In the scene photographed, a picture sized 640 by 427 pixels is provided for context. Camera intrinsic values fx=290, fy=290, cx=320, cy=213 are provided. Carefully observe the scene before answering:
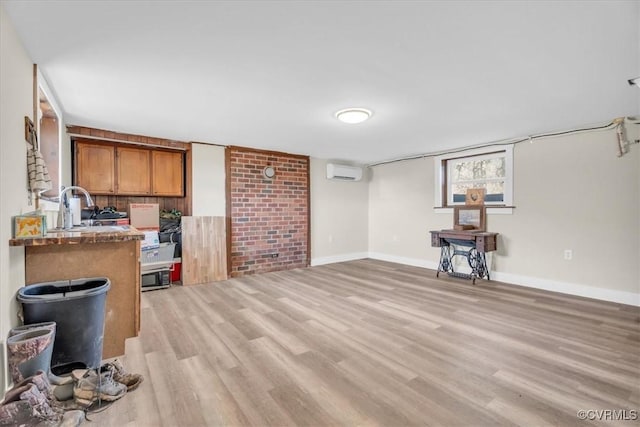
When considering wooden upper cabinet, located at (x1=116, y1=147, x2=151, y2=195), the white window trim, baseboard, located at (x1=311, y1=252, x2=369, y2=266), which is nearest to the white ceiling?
wooden upper cabinet, located at (x1=116, y1=147, x2=151, y2=195)

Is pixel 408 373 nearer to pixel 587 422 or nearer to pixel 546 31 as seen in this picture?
pixel 587 422

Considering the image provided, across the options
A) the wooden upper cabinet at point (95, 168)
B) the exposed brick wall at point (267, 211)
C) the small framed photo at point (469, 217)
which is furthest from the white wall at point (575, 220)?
the wooden upper cabinet at point (95, 168)

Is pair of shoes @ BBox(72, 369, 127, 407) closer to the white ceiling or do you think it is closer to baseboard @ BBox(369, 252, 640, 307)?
→ the white ceiling

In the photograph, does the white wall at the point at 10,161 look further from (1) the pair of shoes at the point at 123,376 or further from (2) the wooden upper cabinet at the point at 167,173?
(2) the wooden upper cabinet at the point at 167,173

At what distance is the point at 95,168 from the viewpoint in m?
3.84

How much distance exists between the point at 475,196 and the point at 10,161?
5.13 meters

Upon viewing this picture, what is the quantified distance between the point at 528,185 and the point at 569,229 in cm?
74

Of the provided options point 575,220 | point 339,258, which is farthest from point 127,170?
point 575,220

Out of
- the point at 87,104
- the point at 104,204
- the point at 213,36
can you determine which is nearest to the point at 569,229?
the point at 213,36

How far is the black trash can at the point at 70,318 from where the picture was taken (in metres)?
1.68

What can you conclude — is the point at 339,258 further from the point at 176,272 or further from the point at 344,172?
the point at 176,272

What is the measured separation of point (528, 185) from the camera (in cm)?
404

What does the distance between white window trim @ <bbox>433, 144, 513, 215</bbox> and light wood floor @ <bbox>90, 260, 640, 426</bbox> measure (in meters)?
1.37

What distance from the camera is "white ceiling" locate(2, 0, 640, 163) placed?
1511 mm
